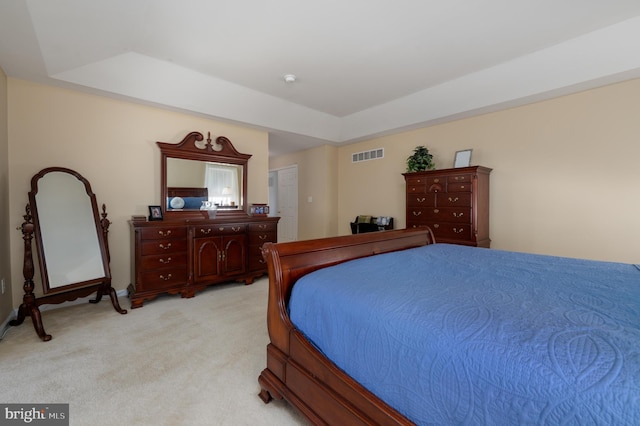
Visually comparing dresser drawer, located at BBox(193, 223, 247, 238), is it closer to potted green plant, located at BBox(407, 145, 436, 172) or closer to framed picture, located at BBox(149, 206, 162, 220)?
framed picture, located at BBox(149, 206, 162, 220)

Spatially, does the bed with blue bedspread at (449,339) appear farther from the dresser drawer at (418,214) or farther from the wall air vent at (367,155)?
the wall air vent at (367,155)

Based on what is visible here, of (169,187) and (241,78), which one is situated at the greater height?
(241,78)

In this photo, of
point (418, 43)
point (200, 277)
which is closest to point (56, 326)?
point (200, 277)

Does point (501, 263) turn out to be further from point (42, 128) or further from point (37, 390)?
point (42, 128)

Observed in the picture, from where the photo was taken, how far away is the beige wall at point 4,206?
2.65 m

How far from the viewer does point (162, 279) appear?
10.9ft

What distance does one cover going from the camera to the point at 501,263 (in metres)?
1.96

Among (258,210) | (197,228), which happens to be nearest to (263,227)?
(258,210)

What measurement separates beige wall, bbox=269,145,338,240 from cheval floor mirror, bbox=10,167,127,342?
12.4ft

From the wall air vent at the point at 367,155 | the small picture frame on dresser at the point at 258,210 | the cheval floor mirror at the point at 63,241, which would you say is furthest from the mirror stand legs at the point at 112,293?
A: the wall air vent at the point at 367,155

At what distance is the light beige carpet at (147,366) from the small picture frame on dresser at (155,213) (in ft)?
3.74

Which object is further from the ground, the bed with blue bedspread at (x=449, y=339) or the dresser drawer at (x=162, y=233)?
the dresser drawer at (x=162, y=233)

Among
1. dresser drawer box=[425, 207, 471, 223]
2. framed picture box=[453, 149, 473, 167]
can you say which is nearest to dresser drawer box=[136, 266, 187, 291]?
dresser drawer box=[425, 207, 471, 223]

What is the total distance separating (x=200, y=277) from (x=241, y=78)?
2.71 m
